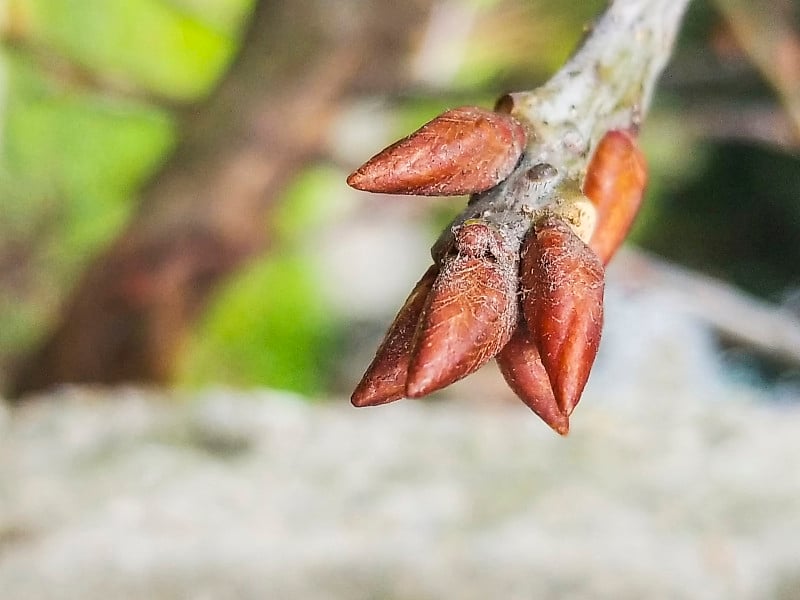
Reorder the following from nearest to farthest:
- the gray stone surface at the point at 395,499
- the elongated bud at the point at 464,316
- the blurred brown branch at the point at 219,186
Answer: the elongated bud at the point at 464,316 < the gray stone surface at the point at 395,499 < the blurred brown branch at the point at 219,186

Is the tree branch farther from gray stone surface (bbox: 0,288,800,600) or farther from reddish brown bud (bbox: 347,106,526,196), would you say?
gray stone surface (bbox: 0,288,800,600)

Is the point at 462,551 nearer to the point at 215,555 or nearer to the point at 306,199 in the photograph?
the point at 215,555

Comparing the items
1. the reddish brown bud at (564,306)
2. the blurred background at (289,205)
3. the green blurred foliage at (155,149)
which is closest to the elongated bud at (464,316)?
the reddish brown bud at (564,306)

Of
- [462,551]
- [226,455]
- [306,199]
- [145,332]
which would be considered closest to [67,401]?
[145,332]

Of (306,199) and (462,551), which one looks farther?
(306,199)

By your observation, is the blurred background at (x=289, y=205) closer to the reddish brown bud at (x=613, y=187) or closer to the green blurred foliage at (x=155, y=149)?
the green blurred foliage at (x=155, y=149)

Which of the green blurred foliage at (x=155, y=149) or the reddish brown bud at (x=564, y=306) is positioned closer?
the reddish brown bud at (x=564, y=306)

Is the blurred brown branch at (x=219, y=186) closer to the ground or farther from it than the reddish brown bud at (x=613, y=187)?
farther from it
